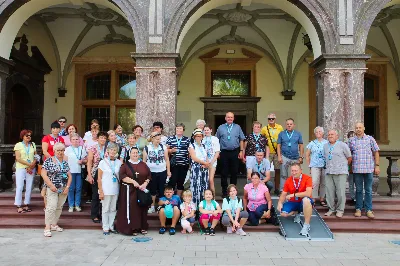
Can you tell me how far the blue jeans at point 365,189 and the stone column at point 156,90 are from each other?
144 inches

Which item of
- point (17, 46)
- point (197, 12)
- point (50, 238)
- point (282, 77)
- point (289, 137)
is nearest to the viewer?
point (50, 238)

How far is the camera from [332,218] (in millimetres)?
6512

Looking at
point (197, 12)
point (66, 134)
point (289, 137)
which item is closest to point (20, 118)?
point (66, 134)

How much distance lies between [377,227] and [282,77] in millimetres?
6846

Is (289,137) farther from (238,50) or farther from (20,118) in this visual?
(20,118)

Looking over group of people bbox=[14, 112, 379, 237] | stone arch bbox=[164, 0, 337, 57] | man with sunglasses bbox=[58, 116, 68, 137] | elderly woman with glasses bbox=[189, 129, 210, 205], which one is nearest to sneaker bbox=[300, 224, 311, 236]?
group of people bbox=[14, 112, 379, 237]

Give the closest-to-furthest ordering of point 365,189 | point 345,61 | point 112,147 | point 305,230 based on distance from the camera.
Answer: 1. point 305,230
2. point 112,147
3. point 365,189
4. point 345,61

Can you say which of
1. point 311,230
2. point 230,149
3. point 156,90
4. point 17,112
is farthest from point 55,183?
point 17,112

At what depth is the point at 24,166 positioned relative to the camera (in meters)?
6.83

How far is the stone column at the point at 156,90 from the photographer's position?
25.2 feet

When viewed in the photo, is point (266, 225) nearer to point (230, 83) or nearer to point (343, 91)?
point (343, 91)

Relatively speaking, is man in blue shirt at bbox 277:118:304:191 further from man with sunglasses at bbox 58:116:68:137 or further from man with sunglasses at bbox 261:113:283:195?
man with sunglasses at bbox 58:116:68:137

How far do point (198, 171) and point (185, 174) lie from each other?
0.38 m

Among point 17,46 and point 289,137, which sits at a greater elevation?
point 17,46
